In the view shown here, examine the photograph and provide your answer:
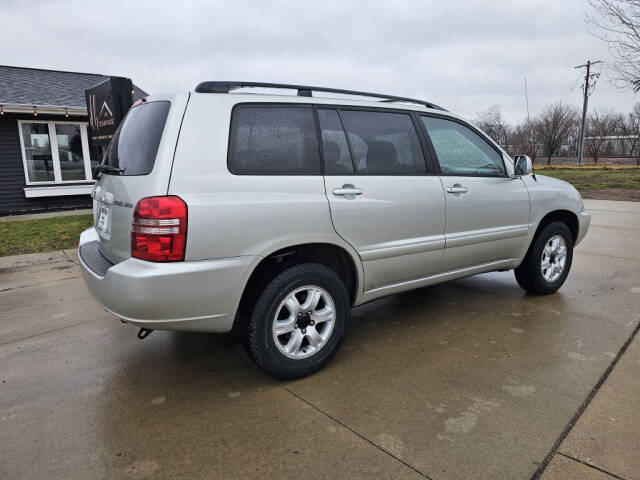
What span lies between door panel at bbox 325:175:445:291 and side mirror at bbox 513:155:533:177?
1.03 meters

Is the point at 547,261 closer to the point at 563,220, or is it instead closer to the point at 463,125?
the point at 563,220

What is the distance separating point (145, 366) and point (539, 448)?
2430 mm

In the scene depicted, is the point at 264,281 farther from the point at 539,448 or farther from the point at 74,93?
the point at 74,93

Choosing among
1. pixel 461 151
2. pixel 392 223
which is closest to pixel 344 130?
pixel 392 223

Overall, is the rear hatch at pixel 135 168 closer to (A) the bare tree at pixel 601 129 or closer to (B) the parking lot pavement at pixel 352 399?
(B) the parking lot pavement at pixel 352 399

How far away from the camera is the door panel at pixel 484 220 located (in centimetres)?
349

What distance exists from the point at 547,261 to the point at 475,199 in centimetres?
130

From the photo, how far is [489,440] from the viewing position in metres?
2.21

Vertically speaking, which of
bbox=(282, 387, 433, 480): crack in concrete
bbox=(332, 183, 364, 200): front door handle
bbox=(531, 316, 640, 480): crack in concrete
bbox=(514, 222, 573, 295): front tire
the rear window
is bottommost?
bbox=(531, 316, 640, 480): crack in concrete

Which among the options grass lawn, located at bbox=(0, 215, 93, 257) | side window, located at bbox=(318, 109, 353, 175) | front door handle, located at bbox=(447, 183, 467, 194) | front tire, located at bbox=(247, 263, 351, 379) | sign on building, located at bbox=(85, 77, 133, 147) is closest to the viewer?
front tire, located at bbox=(247, 263, 351, 379)

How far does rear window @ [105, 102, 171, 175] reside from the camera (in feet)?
8.18

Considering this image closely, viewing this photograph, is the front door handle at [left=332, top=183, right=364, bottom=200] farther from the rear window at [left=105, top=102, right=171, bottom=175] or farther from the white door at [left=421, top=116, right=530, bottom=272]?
the rear window at [left=105, top=102, right=171, bottom=175]

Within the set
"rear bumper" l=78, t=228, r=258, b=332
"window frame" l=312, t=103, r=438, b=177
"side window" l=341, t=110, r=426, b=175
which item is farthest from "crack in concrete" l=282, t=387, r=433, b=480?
"side window" l=341, t=110, r=426, b=175

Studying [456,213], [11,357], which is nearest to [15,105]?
[11,357]
